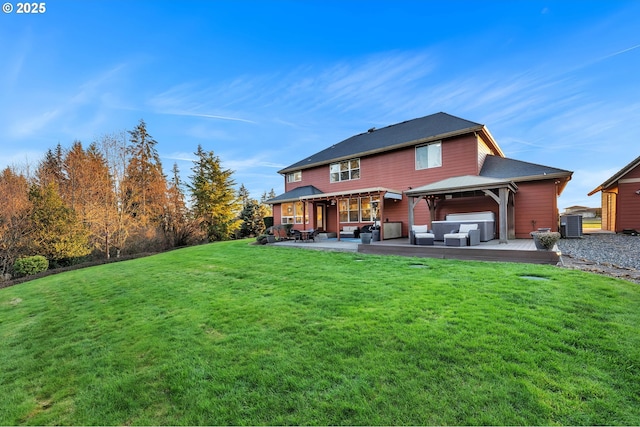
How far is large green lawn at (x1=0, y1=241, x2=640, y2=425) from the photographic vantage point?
77.7 inches

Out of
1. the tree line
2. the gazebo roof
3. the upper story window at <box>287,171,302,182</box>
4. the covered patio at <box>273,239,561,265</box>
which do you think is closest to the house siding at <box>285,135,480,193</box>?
the upper story window at <box>287,171,302,182</box>

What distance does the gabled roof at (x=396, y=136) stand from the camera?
12.2 metres

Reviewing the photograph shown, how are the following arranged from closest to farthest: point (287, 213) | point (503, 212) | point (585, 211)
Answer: point (503, 212) → point (287, 213) → point (585, 211)

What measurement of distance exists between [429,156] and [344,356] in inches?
479

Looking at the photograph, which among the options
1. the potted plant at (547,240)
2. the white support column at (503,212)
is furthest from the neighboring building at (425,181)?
the potted plant at (547,240)

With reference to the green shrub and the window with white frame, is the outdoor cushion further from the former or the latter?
the green shrub

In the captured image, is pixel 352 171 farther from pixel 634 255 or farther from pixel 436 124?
pixel 634 255

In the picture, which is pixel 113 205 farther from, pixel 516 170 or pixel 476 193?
pixel 516 170

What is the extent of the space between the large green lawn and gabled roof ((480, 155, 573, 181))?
22.0 feet

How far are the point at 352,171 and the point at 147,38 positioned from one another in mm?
11136

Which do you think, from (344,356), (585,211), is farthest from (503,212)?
(585,211)

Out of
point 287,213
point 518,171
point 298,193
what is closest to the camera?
point 518,171

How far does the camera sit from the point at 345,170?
16078 mm

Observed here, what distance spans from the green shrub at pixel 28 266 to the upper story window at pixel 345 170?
49.8ft
